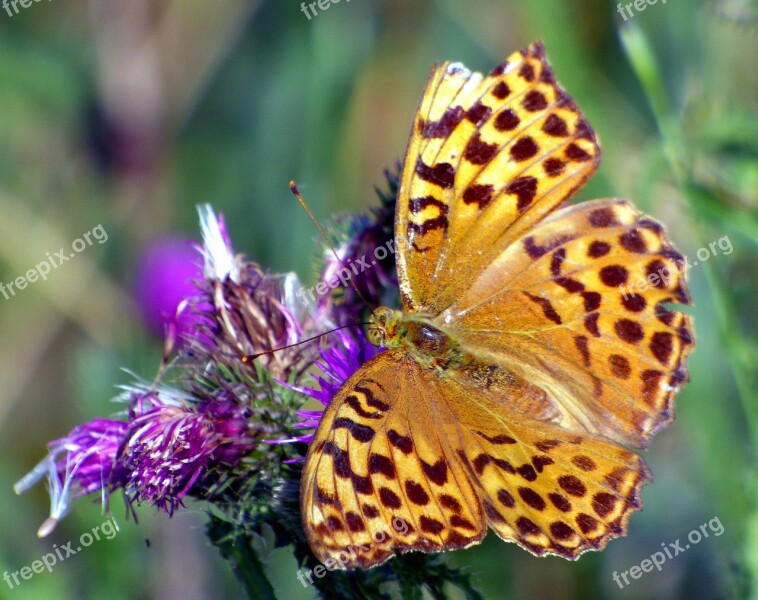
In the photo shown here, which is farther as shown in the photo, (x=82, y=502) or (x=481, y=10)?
(x=481, y=10)

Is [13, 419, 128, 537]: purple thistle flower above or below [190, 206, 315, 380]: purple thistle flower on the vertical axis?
below

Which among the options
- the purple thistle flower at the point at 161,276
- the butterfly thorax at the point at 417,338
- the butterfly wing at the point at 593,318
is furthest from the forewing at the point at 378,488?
the purple thistle flower at the point at 161,276

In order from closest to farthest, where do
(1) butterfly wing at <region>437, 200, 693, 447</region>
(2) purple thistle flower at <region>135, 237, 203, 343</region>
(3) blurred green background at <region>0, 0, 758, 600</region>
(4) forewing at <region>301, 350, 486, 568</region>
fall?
(4) forewing at <region>301, 350, 486, 568</region>
(1) butterfly wing at <region>437, 200, 693, 447</region>
(3) blurred green background at <region>0, 0, 758, 600</region>
(2) purple thistle flower at <region>135, 237, 203, 343</region>

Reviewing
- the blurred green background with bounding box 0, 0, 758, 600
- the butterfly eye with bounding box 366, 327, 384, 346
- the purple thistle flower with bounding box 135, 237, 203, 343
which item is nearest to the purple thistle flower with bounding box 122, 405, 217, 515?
the butterfly eye with bounding box 366, 327, 384, 346

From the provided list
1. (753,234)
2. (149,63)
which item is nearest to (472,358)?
(753,234)

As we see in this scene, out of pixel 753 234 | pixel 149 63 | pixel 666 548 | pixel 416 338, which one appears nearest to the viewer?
pixel 416 338

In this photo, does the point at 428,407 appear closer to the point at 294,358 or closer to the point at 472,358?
the point at 472,358

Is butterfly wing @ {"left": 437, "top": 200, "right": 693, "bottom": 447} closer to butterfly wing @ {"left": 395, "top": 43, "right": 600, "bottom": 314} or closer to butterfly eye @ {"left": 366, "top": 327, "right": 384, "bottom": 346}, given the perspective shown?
butterfly wing @ {"left": 395, "top": 43, "right": 600, "bottom": 314}
